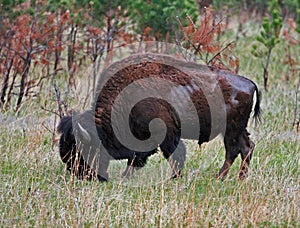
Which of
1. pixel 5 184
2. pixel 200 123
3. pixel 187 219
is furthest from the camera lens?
pixel 200 123

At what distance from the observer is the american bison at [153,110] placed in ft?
20.6

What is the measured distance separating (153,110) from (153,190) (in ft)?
2.85

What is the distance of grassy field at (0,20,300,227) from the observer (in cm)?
513

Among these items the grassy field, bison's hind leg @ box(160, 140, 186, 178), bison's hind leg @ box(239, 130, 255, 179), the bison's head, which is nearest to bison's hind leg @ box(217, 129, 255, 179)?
bison's hind leg @ box(239, 130, 255, 179)

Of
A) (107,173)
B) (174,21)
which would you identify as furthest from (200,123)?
(174,21)

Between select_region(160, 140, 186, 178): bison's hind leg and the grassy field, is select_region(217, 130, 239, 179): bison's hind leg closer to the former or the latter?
the grassy field

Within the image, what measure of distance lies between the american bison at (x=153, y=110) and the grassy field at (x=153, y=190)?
0.28 metres

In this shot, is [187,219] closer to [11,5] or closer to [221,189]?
[221,189]

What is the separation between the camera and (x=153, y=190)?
5.79m

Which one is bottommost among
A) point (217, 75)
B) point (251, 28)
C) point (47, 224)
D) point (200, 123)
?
point (47, 224)

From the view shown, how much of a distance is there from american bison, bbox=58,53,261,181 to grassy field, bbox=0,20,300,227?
285 millimetres

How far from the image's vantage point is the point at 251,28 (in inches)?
656

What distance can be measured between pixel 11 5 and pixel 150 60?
3.89 meters

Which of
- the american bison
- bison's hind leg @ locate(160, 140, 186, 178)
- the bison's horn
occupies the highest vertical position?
the american bison
